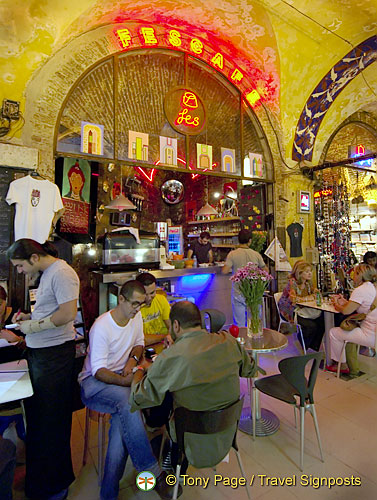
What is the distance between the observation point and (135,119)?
204 inches

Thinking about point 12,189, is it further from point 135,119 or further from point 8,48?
point 135,119

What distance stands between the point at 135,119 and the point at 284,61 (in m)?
3.07

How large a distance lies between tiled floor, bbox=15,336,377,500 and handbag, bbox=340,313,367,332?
828mm

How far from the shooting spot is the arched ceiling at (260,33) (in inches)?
157

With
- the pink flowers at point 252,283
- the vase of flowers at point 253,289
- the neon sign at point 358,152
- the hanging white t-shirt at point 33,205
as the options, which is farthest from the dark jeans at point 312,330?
the neon sign at point 358,152

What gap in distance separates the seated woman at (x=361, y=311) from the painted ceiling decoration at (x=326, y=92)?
358 centimetres

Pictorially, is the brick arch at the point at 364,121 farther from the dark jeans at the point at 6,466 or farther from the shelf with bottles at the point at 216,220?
the dark jeans at the point at 6,466

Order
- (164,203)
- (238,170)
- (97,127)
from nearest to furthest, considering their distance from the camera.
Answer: (97,127), (238,170), (164,203)

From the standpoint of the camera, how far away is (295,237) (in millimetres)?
6547

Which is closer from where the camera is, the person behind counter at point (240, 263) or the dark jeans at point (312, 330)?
the dark jeans at point (312, 330)

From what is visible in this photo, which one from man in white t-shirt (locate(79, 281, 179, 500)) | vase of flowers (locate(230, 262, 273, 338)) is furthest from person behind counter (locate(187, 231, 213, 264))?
man in white t-shirt (locate(79, 281, 179, 500))

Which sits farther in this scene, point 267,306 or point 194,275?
point 267,306

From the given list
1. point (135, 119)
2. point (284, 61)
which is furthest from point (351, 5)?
point (135, 119)

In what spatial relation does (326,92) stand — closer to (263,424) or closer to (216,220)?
(216,220)
